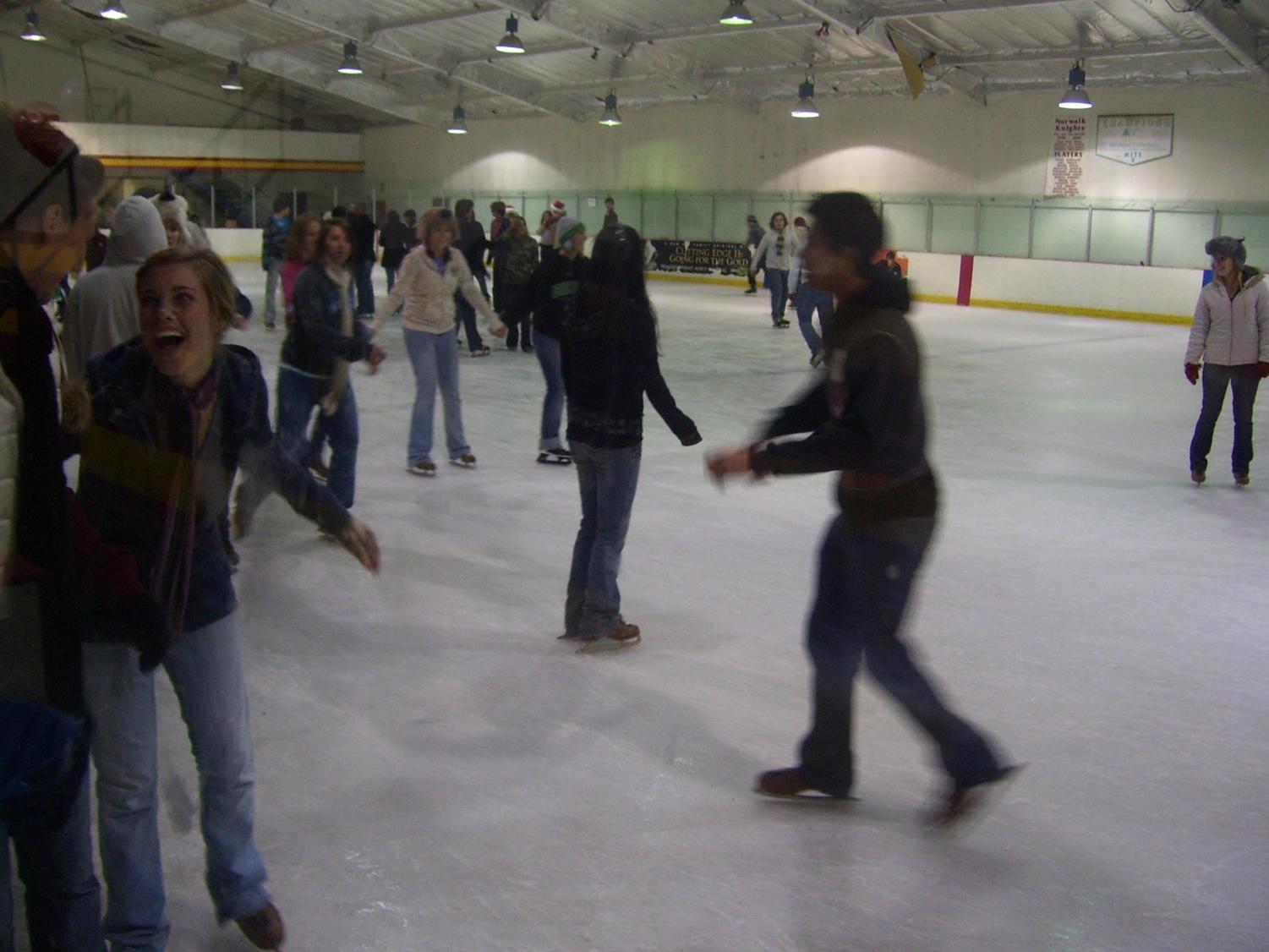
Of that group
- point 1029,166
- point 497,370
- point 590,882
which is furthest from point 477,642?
point 1029,166

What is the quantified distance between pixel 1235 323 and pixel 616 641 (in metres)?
4.10

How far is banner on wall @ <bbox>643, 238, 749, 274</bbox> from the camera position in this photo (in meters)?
23.0

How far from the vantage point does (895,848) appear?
104 inches

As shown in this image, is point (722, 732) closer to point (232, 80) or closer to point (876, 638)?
point (876, 638)

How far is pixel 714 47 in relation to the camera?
20.4 meters

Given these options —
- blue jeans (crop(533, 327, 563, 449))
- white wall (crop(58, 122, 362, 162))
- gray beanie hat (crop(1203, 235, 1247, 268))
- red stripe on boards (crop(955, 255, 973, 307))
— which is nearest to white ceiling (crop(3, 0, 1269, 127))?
red stripe on boards (crop(955, 255, 973, 307))

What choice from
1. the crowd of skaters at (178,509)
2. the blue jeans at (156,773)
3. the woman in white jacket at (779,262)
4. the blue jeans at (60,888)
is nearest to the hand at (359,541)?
the crowd of skaters at (178,509)

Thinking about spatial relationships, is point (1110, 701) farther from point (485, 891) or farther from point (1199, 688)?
point (485, 891)

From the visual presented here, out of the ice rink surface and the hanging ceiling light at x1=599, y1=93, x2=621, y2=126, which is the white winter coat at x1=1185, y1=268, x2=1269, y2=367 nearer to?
the ice rink surface

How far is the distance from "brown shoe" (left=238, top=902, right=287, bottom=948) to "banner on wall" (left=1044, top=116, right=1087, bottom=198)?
1869 centimetres

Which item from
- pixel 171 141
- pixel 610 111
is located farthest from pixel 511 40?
pixel 171 141

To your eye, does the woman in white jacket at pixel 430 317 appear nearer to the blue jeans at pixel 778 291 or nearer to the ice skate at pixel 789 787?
the ice skate at pixel 789 787

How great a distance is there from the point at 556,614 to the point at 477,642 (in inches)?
15.3

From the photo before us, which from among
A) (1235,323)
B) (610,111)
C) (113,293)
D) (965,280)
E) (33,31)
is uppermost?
(610,111)
